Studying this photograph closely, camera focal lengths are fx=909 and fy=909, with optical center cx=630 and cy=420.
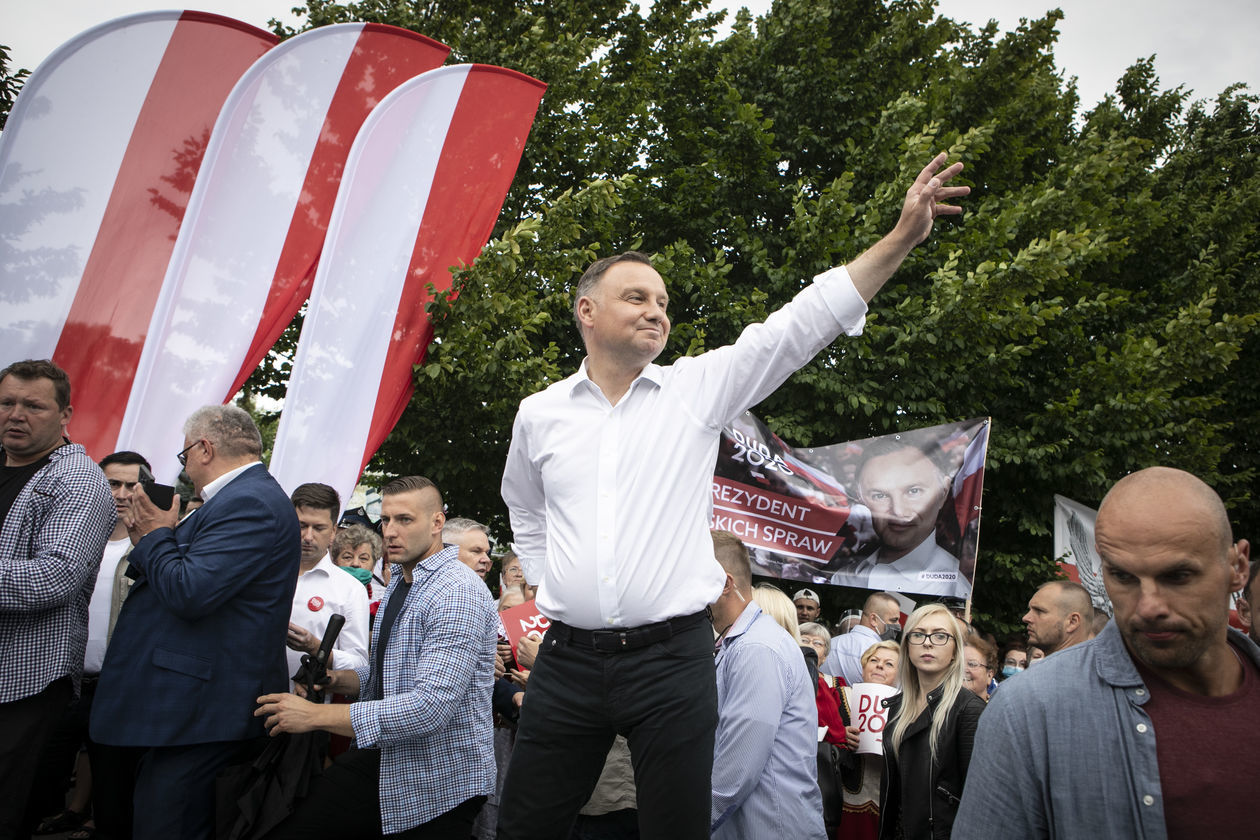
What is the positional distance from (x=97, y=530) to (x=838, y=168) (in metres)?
11.0

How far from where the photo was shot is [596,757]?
2.52m

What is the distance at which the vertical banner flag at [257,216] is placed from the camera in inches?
267

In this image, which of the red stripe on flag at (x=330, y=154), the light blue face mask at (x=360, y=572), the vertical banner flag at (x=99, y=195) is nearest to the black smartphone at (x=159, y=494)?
the light blue face mask at (x=360, y=572)

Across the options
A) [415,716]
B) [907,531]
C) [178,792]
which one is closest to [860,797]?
[415,716]

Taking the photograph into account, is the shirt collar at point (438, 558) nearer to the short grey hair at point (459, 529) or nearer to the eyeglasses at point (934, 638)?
the short grey hair at point (459, 529)

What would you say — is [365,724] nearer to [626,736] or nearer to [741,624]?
[626,736]

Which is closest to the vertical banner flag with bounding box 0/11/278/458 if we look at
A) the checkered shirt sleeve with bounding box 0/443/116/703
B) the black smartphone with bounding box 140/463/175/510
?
the checkered shirt sleeve with bounding box 0/443/116/703

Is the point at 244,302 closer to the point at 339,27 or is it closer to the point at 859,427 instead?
the point at 339,27

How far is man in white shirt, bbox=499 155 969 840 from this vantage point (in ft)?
7.93

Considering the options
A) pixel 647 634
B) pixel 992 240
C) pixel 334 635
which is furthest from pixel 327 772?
pixel 992 240

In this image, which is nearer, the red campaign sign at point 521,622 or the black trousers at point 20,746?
the black trousers at point 20,746

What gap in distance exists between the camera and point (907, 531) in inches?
350

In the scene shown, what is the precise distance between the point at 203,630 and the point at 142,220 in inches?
185

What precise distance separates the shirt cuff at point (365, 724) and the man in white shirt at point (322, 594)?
128cm
